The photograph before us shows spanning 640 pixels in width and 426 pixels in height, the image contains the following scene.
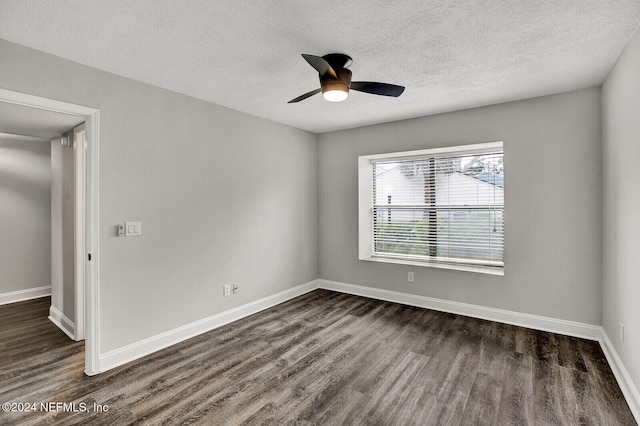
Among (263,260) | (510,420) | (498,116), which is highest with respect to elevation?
(498,116)

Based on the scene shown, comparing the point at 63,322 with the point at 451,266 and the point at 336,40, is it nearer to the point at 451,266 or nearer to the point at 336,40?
the point at 336,40

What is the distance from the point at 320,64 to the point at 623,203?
2476 mm

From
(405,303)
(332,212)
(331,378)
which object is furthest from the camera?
(332,212)

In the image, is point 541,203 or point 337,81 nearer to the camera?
point 337,81

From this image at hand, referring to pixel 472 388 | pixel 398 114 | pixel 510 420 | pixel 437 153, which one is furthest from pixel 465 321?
pixel 398 114

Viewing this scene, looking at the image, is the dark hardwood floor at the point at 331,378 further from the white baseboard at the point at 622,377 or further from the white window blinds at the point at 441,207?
the white window blinds at the point at 441,207

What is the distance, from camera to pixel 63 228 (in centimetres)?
373

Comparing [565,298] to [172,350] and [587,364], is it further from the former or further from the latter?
[172,350]

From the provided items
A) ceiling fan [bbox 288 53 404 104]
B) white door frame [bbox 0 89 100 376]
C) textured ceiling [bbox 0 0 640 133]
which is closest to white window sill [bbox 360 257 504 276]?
textured ceiling [bbox 0 0 640 133]

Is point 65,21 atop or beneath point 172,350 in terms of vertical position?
atop

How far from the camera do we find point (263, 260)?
4246 millimetres

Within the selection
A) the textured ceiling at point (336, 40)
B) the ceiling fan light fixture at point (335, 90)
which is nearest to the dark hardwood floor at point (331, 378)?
the ceiling fan light fixture at point (335, 90)

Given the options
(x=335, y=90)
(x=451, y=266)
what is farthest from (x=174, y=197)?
(x=451, y=266)

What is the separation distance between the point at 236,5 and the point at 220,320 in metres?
3.07
